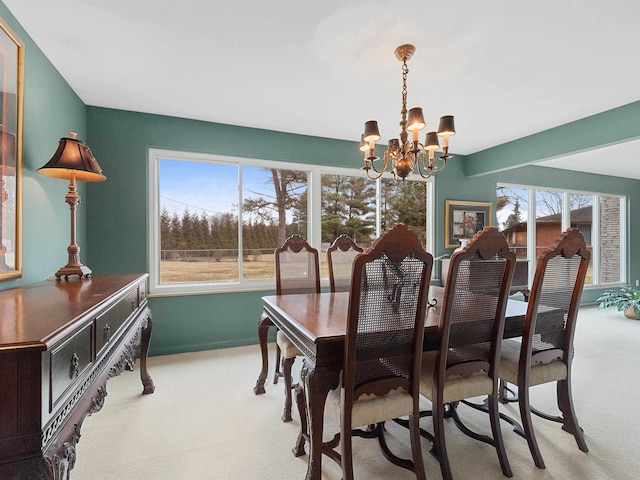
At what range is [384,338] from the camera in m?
1.43

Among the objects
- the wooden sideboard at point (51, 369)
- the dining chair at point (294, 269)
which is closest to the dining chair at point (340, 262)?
the dining chair at point (294, 269)

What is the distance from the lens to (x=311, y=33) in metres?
2.00

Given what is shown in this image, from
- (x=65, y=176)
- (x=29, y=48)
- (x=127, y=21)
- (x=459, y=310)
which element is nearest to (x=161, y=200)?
(x=65, y=176)

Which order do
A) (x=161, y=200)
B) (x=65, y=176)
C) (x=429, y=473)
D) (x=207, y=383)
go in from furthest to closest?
1. (x=161, y=200)
2. (x=207, y=383)
3. (x=65, y=176)
4. (x=429, y=473)

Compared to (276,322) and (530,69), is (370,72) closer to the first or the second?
(530,69)

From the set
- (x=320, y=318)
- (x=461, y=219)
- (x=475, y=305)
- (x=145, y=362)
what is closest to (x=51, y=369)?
(x=320, y=318)

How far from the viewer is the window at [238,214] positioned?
3.49 m

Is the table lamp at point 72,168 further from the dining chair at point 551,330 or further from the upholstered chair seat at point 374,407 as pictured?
the dining chair at point 551,330

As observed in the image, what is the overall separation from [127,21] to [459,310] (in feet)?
8.20

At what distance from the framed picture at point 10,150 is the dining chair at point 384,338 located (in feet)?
6.19

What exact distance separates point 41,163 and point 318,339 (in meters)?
2.25

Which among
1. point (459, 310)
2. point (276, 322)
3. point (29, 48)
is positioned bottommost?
point (276, 322)

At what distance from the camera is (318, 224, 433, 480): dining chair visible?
134cm

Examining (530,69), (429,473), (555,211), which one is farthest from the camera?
(555,211)
